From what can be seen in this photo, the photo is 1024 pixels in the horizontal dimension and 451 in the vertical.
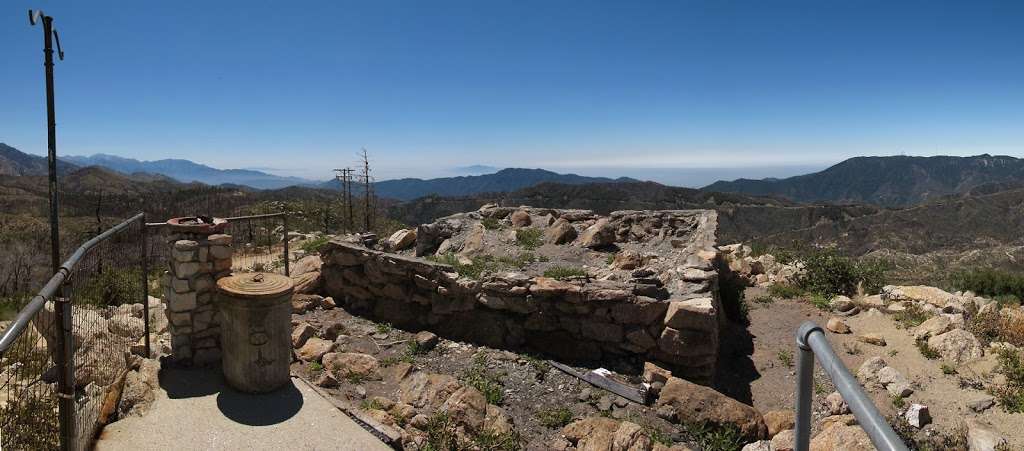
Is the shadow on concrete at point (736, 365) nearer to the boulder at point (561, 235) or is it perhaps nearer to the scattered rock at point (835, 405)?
the scattered rock at point (835, 405)

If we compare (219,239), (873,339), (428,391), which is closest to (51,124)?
(219,239)

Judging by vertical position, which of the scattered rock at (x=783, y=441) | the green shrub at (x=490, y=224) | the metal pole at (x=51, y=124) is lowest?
the scattered rock at (x=783, y=441)

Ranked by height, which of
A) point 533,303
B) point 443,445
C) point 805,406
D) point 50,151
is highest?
point 50,151

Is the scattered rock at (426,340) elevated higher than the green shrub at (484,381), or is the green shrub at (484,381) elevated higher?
the scattered rock at (426,340)

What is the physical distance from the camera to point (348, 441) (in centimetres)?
452

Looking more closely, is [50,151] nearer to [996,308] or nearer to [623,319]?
[623,319]

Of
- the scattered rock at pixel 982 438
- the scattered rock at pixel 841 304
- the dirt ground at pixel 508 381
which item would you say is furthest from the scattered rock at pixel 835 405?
the scattered rock at pixel 841 304

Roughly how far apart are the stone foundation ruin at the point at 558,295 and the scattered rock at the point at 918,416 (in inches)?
80.2

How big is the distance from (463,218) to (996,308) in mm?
10900

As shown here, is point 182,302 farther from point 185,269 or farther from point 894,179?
point 894,179

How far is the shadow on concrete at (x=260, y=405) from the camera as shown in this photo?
479cm

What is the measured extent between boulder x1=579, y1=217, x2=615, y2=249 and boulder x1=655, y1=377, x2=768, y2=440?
5169mm

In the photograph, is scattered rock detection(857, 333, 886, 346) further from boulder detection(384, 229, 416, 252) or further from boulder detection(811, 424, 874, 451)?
boulder detection(384, 229, 416, 252)

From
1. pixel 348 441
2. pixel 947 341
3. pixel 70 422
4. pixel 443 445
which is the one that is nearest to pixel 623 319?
pixel 443 445
